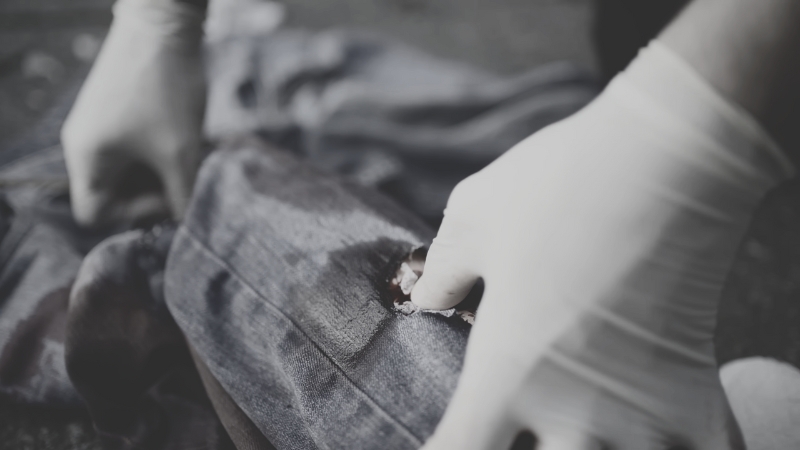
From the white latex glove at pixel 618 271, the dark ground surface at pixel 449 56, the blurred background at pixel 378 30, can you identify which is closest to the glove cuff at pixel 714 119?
the white latex glove at pixel 618 271

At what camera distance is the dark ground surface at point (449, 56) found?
98cm

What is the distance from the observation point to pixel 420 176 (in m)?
1.25

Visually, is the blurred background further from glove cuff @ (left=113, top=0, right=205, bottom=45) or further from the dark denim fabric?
the dark denim fabric

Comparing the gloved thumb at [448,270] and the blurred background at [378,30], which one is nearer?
the gloved thumb at [448,270]

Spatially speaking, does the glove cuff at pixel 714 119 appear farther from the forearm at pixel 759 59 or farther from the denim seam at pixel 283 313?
the denim seam at pixel 283 313

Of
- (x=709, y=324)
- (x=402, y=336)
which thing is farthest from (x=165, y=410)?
(x=709, y=324)

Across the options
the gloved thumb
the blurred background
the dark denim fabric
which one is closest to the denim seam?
the dark denim fabric

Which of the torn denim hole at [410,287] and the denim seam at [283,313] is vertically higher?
the torn denim hole at [410,287]

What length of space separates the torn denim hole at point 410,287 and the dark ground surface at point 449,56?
1.98ft

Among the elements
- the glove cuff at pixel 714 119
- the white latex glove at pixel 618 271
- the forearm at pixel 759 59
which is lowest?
the white latex glove at pixel 618 271

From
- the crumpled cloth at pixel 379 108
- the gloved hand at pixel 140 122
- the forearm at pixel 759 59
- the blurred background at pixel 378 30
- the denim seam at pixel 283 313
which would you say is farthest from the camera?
the blurred background at pixel 378 30

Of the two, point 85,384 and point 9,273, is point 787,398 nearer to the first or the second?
point 85,384

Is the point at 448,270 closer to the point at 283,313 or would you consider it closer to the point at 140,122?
the point at 283,313

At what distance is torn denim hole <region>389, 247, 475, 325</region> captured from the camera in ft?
1.90
